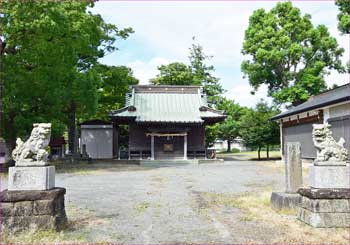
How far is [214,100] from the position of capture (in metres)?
42.0

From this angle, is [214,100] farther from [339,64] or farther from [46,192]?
[46,192]

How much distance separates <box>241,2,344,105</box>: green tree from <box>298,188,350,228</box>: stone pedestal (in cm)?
2607

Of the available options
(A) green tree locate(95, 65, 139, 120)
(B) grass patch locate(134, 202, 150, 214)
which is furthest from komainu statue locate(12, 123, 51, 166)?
(A) green tree locate(95, 65, 139, 120)

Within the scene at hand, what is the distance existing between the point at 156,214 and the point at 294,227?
2684mm

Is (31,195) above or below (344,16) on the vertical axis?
below

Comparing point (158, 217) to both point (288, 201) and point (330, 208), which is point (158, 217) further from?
point (330, 208)

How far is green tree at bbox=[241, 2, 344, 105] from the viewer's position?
30844 mm

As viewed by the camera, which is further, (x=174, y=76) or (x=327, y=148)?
(x=174, y=76)

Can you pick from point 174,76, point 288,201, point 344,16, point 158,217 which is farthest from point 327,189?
point 174,76

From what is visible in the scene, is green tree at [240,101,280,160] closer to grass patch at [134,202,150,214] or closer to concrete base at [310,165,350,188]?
grass patch at [134,202,150,214]

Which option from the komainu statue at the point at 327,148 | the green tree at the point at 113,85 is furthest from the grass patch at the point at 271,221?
the green tree at the point at 113,85

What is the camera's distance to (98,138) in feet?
105

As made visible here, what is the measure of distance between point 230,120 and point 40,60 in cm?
3409

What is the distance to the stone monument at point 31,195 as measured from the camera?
562 cm
